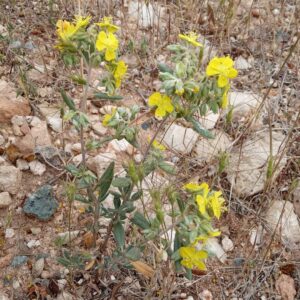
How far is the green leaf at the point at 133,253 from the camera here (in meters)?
1.73

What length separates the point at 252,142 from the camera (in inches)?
97.1

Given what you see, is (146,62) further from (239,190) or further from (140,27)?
(239,190)

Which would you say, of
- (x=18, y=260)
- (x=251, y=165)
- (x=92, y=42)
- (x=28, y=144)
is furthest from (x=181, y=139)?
(x=92, y=42)

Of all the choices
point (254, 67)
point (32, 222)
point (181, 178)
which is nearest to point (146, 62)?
point (254, 67)

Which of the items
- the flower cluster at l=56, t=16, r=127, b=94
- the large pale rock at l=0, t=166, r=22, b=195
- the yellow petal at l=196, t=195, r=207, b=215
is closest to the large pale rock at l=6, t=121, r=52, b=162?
the large pale rock at l=0, t=166, r=22, b=195

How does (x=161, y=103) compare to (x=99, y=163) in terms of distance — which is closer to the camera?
(x=161, y=103)

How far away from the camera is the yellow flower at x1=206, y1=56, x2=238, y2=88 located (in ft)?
4.58

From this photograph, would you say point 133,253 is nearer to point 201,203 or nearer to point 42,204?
point 201,203

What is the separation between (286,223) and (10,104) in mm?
1433

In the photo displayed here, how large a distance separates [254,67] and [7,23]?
149 cm

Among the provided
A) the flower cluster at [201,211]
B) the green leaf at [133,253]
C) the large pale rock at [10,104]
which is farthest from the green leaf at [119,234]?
the large pale rock at [10,104]

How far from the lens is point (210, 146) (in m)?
2.49

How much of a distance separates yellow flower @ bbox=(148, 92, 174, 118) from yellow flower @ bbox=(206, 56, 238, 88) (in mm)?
141

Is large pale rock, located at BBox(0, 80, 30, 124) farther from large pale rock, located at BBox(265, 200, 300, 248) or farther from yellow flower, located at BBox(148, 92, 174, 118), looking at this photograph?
large pale rock, located at BBox(265, 200, 300, 248)
